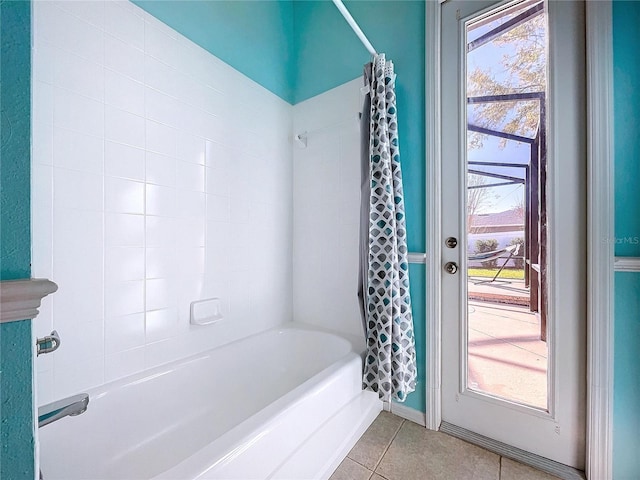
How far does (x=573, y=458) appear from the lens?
1120 millimetres

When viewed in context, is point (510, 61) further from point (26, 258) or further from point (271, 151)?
point (26, 258)

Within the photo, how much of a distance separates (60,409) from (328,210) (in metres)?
1.47

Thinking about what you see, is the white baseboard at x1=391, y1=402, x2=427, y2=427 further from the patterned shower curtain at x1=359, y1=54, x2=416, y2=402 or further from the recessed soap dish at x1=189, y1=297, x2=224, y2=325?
the recessed soap dish at x1=189, y1=297, x2=224, y2=325

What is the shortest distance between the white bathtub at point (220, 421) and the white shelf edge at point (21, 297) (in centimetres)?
50

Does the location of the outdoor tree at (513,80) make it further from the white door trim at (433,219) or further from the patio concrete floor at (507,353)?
the patio concrete floor at (507,353)

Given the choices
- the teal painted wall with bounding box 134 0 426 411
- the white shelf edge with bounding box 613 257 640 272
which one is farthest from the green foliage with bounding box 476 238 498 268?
the white shelf edge with bounding box 613 257 640 272

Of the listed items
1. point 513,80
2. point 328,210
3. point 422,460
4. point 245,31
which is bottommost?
point 422,460

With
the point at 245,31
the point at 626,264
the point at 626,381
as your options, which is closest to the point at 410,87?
the point at 245,31

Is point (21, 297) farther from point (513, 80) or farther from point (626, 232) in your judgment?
point (513, 80)

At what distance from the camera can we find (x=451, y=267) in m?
1.36

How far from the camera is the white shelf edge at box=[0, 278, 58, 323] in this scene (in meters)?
0.36

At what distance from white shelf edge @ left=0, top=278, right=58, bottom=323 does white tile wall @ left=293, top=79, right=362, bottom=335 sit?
56.4 inches

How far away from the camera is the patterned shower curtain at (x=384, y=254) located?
1.28 metres

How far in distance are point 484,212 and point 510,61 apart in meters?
0.72
